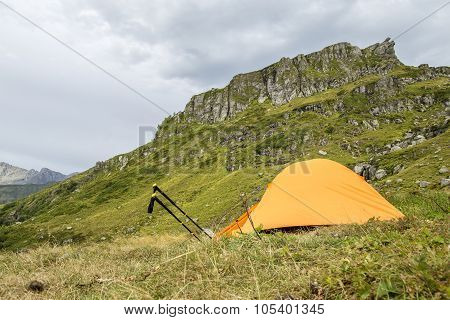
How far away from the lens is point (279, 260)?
528 cm

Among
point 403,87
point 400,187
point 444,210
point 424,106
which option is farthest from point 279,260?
point 403,87

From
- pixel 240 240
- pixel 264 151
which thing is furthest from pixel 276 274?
pixel 264 151

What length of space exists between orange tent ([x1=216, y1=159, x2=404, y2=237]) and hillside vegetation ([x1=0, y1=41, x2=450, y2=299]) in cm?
140

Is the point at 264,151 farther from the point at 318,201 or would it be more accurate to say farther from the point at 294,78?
the point at 318,201

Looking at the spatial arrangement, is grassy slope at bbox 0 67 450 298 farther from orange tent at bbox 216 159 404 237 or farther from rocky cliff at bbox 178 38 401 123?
rocky cliff at bbox 178 38 401 123

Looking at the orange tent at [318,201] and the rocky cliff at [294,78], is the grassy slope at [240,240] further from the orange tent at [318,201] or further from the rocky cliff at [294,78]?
the rocky cliff at [294,78]

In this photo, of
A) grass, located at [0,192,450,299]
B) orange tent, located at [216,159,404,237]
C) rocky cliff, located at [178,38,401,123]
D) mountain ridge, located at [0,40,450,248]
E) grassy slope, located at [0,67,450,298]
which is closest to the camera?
grass, located at [0,192,450,299]

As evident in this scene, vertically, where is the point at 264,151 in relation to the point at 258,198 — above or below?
above

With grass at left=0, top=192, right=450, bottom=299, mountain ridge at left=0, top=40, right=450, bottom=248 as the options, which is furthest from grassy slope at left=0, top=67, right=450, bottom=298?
mountain ridge at left=0, top=40, right=450, bottom=248

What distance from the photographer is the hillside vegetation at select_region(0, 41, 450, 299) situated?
4430 mm

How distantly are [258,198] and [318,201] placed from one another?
2710 cm

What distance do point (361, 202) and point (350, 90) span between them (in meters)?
99.6

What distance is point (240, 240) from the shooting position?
6465mm

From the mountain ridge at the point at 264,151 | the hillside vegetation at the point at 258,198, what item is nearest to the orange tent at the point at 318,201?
the hillside vegetation at the point at 258,198
